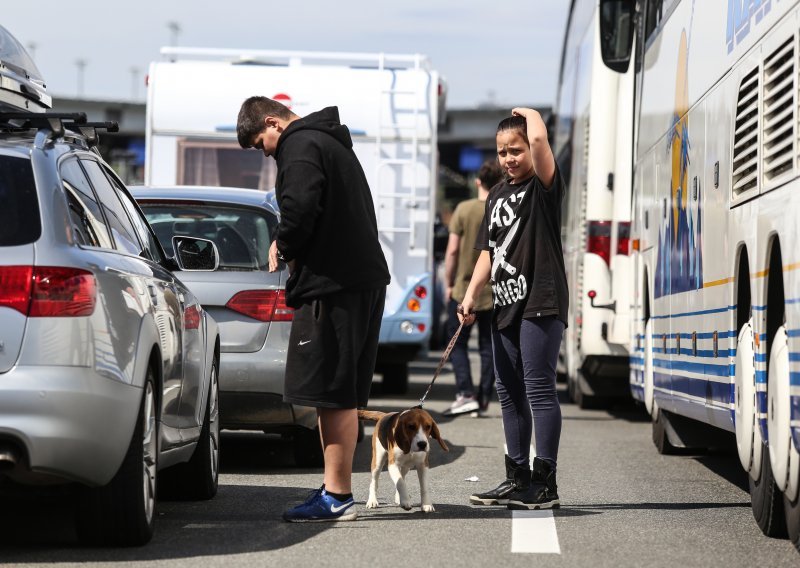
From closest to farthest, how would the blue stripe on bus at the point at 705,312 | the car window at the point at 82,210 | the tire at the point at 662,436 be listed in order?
the car window at the point at 82,210
the blue stripe on bus at the point at 705,312
the tire at the point at 662,436

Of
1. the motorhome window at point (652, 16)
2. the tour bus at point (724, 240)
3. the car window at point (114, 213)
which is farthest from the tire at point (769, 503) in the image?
the motorhome window at point (652, 16)

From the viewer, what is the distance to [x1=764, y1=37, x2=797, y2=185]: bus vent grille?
6000 millimetres

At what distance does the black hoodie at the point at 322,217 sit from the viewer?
6.91 metres

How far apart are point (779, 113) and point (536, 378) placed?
1.89 m

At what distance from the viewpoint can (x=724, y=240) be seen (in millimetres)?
7543

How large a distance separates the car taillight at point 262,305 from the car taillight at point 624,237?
17.1ft

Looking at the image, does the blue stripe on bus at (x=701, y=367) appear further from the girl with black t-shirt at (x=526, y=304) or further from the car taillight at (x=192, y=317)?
the car taillight at (x=192, y=317)

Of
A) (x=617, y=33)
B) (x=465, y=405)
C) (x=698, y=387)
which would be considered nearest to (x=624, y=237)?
(x=617, y=33)

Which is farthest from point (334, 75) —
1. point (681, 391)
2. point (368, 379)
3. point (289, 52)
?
point (368, 379)

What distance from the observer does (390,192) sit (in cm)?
1535

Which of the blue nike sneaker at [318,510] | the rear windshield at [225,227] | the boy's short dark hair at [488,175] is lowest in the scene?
the blue nike sneaker at [318,510]

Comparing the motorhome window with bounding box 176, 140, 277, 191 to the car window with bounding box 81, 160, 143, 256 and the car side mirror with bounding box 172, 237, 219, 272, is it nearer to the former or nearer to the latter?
the car side mirror with bounding box 172, 237, 219, 272

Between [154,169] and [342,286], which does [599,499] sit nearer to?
[342,286]

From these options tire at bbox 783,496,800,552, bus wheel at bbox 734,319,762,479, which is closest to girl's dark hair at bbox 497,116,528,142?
bus wheel at bbox 734,319,762,479
